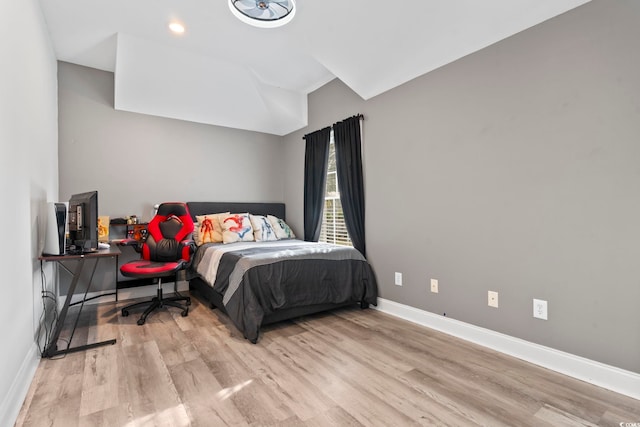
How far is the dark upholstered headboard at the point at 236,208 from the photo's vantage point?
424cm

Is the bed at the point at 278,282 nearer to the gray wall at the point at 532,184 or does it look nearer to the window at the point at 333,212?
the gray wall at the point at 532,184

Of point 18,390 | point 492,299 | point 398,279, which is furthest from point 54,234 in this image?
point 492,299

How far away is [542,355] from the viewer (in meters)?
2.12

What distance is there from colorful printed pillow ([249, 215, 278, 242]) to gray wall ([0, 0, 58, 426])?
2.14 metres

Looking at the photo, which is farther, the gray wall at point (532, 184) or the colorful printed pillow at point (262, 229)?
the colorful printed pillow at point (262, 229)

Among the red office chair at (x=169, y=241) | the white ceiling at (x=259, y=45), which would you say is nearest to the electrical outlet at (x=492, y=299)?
the white ceiling at (x=259, y=45)

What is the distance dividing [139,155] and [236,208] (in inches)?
55.1

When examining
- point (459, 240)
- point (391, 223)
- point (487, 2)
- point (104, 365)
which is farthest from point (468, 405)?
point (487, 2)

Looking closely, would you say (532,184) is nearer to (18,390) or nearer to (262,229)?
(262,229)

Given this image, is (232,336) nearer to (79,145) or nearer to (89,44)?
(79,145)

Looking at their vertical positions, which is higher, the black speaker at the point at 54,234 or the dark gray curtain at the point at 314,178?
the dark gray curtain at the point at 314,178

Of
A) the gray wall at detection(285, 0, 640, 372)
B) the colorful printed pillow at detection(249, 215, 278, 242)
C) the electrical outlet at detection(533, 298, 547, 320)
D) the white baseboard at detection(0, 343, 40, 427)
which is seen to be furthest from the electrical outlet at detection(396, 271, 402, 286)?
the white baseboard at detection(0, 343, 40, 427)

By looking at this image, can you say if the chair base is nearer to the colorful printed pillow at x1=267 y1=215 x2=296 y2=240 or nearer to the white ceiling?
the colorful printed pillow at x1=267 y1=215 x2=296 y2=240

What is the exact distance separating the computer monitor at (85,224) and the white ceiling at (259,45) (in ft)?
5.38
